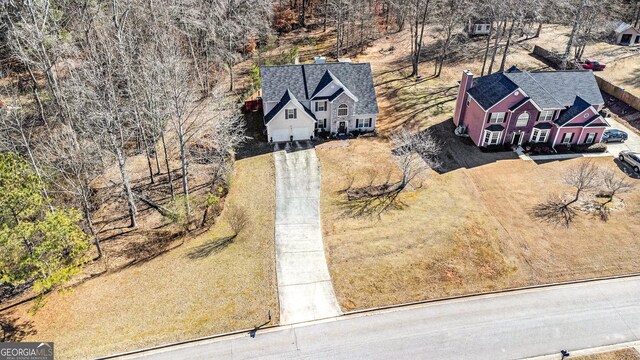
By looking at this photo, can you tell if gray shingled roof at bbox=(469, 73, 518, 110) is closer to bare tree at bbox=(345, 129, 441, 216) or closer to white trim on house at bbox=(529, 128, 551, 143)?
white trim on house at bbox=(529, 128, 551, 143)

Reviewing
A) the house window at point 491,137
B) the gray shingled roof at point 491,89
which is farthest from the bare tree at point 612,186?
the gray shingled roof at point 491,89

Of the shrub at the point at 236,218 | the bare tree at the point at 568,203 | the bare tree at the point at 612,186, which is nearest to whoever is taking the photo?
the shrub at the point at 236,218

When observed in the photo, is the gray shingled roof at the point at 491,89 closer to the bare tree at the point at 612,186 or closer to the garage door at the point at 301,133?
the bare tree at the point at 612,186

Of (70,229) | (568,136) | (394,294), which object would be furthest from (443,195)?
(70,229)

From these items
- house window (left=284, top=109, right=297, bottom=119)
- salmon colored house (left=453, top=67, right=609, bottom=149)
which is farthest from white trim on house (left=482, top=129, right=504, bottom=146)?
house window (left=284, top=109, right=297, bottom=119)

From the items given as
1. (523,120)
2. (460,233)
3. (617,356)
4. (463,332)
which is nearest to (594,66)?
(523,120)

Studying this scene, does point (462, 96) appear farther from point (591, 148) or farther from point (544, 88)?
point (591, 148)
